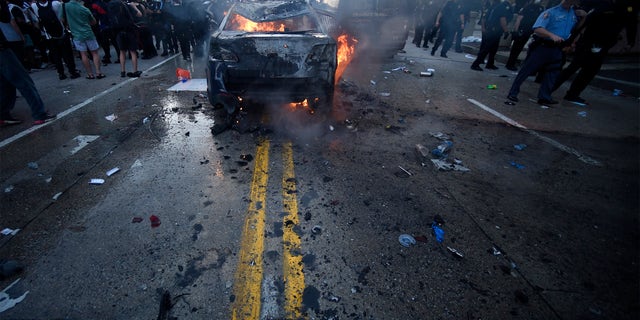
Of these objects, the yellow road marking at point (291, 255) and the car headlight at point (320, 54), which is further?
the car headlight at point (320, 54)

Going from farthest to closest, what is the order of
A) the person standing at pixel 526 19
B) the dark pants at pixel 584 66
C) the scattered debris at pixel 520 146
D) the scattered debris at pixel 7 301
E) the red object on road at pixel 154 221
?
the person standing at pixel 526 19, the dark pants at pixel 584 66, the scattered debris at pixel 520 146, the red object on road at pixel 154 221, the scattered debris at pixel 7 301

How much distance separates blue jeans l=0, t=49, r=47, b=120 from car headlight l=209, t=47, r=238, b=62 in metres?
3.14

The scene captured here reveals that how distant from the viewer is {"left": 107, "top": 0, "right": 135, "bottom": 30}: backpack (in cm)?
761

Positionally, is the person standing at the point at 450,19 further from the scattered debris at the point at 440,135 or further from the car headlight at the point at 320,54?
the car headlight at the point at 320,54

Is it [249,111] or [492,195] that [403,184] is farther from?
[249,111]

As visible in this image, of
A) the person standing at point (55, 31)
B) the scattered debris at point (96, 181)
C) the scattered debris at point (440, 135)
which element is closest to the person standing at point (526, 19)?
the scattered debris at point (440, 135)

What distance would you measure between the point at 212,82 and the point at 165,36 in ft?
27.9

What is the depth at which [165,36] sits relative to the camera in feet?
36.0

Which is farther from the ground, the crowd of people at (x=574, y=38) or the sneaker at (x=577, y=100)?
the crowd of people at (x=574, y=38)

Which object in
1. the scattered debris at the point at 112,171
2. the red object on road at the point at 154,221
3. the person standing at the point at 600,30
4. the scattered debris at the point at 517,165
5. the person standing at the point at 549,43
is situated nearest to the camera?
the red object on road at the point at 154,221

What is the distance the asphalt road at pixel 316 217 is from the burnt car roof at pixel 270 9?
1648mm

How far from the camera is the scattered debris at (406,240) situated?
253 centimetres

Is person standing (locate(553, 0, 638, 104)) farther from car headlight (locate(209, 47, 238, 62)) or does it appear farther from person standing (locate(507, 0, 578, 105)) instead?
car headlight (locate(209, 47, 238, 62))

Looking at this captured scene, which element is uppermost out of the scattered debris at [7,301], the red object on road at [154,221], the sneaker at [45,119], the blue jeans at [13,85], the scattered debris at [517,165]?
the blue jeans at [13,85]
